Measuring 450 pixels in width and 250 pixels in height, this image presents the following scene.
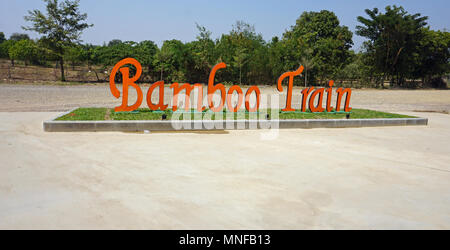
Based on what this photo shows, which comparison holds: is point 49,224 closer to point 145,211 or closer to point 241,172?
point 145,211

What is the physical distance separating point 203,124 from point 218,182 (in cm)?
461

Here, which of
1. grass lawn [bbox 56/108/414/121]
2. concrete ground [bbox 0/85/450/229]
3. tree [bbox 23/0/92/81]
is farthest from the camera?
tree [bbox 23/0/92/81]

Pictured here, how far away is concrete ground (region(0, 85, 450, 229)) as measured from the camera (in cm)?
383

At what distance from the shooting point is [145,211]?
13.1 ft

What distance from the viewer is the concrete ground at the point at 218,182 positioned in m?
3.83

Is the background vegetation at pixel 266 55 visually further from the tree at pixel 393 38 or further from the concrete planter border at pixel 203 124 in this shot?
the concrete planter border at pixel 203 124

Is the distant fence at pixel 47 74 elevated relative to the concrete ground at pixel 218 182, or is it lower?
elevated

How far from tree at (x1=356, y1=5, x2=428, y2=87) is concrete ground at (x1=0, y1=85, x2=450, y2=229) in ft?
110

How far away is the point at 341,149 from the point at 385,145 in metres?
1.43

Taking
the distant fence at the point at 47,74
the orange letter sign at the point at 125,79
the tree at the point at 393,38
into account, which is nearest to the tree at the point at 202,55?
the distant fence at the point at 47,74

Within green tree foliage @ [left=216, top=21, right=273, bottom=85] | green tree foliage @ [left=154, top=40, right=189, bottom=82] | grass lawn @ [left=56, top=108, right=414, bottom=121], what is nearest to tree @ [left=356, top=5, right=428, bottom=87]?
green tree foliage @ [left=216, top=21, right=273, bottom=85]

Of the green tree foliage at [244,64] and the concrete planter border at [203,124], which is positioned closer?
the concrete planter border at [203,124]

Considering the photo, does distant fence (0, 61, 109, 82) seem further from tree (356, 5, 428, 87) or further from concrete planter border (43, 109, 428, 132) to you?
tree (356, 5, 428, 87)

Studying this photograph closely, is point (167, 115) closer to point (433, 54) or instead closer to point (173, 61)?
point (173, 61)
